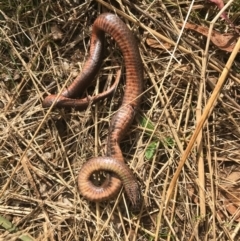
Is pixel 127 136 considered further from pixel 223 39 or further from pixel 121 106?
pixel 223 39

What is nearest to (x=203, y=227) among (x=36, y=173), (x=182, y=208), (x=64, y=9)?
(x=182, y=208)

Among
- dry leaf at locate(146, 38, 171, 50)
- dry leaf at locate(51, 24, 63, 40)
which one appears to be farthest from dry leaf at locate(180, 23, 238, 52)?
dry leaf at locate(51, 24, 63, 40)

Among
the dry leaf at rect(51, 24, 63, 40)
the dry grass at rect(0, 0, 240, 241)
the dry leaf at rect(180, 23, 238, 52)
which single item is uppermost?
the dry leaf at rect(51, 24, 63, 40)

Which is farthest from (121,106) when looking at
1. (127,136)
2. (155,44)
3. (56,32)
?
(56,32)

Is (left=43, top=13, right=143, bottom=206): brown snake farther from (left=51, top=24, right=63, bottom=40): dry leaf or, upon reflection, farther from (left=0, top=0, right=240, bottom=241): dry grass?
(left=51, top=24, right=63, bottom=40): dry leaf

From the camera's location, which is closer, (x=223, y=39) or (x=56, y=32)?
(x=223, y=39)

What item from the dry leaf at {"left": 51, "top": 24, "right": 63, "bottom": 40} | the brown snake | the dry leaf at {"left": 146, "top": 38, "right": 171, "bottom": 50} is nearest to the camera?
the brown snake

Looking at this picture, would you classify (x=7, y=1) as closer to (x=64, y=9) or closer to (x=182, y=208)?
(x=64, y=9)
